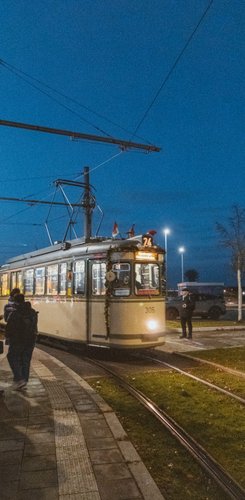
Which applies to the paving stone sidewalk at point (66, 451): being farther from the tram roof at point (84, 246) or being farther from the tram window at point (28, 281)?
the tram window at point (28, 281)

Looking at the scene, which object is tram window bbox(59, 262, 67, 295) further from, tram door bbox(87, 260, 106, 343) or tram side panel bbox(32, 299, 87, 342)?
tram door bbox(87, 260, 106, 343)

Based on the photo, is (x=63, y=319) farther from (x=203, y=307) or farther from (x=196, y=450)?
(x=203, y=307)

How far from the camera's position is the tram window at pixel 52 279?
578 inches

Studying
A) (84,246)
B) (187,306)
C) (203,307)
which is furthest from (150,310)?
(203,307)

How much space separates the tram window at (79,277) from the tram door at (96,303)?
371 millimetres

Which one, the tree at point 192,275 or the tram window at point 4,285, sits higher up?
the tree at point 192,275

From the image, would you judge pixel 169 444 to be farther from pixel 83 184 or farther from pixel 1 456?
pixel 83 184

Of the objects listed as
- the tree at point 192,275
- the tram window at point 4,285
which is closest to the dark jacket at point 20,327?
the tram window at point 4,285

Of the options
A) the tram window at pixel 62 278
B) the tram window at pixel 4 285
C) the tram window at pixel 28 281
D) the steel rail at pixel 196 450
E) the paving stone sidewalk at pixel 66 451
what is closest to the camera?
the paving stone sidewalk at pixel 66 451

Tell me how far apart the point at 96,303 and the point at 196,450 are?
23.8 ft

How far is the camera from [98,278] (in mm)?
12508

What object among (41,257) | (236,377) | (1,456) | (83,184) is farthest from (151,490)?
(83,184)

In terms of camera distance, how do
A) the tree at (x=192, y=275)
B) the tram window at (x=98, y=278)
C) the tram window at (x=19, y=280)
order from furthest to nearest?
1. the tree at (x=192, y=275)
2. the tram window at (x=19, y=280)
3. the tram window at (x=98, y=278)

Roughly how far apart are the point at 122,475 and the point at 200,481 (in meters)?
0.78
